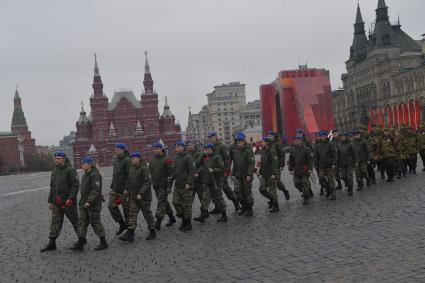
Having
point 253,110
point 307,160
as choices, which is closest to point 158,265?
point 307,160

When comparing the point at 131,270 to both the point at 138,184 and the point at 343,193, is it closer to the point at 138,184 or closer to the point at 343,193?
the point at 138,184

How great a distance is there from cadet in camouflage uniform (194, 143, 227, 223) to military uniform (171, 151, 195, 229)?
0.64m

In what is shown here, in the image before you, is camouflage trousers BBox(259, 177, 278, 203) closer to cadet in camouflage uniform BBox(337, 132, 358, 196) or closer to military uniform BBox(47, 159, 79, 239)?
cadet in camouflage uniform BBox(337, 132, 358, 196)

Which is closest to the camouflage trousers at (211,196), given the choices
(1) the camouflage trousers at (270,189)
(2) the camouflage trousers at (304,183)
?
(1) the camouflage trousers at (270,189)

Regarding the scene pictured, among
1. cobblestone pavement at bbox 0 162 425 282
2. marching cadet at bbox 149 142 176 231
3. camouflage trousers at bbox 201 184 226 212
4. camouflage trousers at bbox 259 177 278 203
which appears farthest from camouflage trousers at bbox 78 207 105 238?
camouflage trousers at bbox 259 177 278 203

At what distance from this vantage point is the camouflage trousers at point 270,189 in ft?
36.1

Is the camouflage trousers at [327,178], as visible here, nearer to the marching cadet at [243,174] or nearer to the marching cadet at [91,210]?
the marching cadet at [243,174]

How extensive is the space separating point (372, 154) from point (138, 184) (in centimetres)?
854

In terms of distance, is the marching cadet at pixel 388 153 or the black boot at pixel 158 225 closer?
the black boot at pixel 158 225

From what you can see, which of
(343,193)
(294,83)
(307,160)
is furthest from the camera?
(294,83)

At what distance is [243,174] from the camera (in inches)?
430

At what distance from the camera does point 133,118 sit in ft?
313

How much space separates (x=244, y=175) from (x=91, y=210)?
3.57m

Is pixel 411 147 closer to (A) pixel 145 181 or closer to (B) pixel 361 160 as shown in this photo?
(B) pixel 361 160
